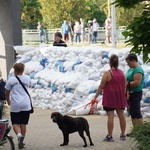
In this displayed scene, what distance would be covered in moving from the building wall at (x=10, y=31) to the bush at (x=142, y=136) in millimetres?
11885

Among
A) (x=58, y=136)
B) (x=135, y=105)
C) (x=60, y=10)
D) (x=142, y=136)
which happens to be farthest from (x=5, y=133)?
(x=60, y=10)

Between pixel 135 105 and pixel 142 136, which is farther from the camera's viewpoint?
pixel 135 105

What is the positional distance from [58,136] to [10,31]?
960 centimetres

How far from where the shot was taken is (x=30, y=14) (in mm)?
63875

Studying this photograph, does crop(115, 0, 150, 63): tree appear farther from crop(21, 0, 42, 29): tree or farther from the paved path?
crop(21, 0, 42, 29): tree

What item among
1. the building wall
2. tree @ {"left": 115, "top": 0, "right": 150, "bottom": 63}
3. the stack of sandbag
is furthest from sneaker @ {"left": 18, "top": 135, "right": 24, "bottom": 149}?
the building wall

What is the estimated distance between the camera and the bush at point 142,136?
766 centimetres

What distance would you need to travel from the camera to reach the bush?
766 centimetres

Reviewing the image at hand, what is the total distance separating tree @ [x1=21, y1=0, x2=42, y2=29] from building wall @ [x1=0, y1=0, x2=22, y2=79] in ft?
132

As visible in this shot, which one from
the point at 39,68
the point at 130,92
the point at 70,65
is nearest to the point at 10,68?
the point at 39,68

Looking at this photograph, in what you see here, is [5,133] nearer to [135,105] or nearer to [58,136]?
[58,136]

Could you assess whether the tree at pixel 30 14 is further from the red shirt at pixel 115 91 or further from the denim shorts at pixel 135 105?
the red shirt at pixel 115 91

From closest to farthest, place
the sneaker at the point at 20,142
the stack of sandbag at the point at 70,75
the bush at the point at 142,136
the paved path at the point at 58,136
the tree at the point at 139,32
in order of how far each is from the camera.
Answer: the tree at the point at 139,32 < the bush at the point at 142,136 < the sneaker at the point at 20,142 < the paved path at the point at 58,136 < the stack of sandbag at the point at 70,75

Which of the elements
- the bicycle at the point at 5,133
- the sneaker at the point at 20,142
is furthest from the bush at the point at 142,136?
the sneaker at the point at 20,142
